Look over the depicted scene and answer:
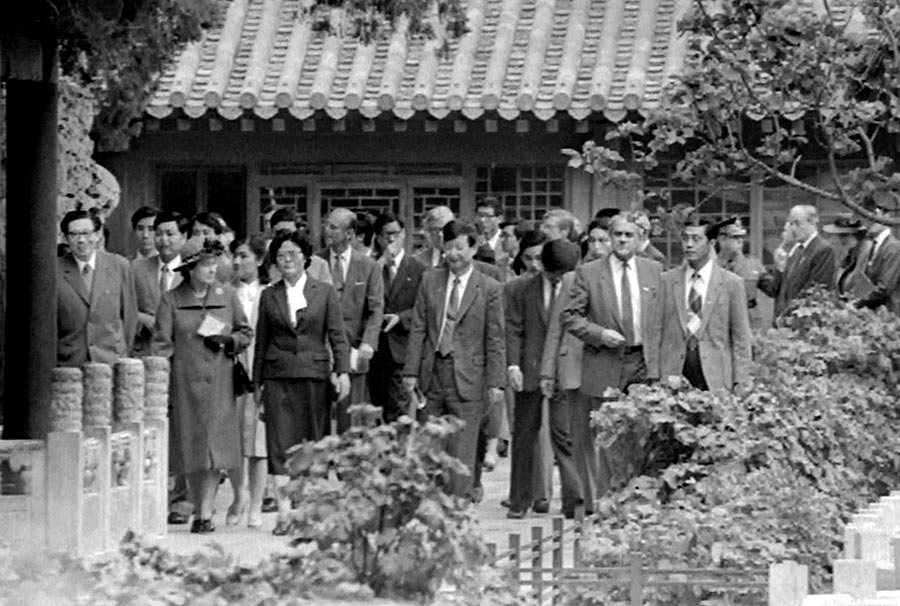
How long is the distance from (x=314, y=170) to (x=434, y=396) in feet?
28.0

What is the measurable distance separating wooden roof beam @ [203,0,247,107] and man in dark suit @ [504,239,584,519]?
721cm

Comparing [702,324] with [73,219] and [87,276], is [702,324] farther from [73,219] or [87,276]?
[73,219]

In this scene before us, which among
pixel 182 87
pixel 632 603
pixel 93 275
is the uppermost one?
pixel 182 87

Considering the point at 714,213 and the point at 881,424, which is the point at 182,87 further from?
the point at 881,424

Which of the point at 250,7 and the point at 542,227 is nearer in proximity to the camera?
the point at 542,227

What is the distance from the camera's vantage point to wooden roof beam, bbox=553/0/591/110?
84.7ft

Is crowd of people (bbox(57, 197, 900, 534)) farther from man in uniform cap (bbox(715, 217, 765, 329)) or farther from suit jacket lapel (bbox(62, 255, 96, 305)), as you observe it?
man in uniform cap (bbox(715, 217, 765, 329))

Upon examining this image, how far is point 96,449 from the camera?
47.7 feet

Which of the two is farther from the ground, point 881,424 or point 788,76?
point 788,76

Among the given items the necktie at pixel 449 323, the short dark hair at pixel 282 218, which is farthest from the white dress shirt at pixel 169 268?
the short dark hair at pixel 282 218

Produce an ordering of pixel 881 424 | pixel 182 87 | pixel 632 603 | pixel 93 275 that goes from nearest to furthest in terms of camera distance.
→ pixel 632 603 → pixel 881 424 → pixel 93 275 → pixel 182 87

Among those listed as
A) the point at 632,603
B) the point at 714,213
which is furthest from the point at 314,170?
the point at 632,603

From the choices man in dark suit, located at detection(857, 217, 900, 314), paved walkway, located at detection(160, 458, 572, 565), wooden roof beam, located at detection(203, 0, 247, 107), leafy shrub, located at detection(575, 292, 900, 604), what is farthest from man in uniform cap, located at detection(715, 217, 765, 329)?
wooden roof beam, located at detection(203, 0, 247, 107)

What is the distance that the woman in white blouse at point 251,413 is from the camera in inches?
715
